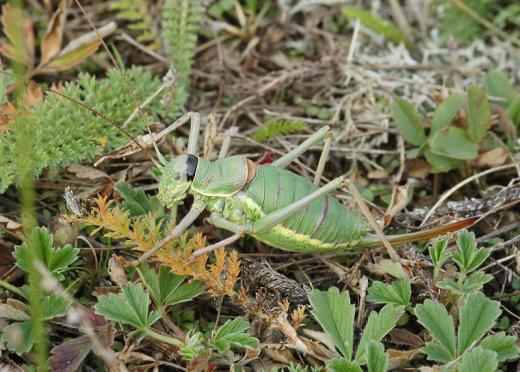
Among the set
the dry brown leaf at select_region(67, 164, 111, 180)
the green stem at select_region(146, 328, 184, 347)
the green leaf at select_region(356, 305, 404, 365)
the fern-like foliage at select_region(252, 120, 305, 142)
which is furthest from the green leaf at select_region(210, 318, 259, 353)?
the fern-like foliage at select_region(252, 120, 305, 142)

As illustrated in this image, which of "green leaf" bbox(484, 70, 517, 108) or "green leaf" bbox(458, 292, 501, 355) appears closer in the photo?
"green leaf" bbox(458, 292, 501, 355)

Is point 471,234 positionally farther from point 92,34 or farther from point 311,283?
point 92,34

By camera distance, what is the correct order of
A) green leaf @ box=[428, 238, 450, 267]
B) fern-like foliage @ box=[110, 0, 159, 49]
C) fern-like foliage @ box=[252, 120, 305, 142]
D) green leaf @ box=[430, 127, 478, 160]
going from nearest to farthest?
Result: green leaf @ box=[428, 238, 450, 267]
green leaf @ box=[430, 127, 478, 160]
fern-like foliage @ box=[252, 120, 305, 142]
fern-like foliage @ box=[110, 0, 159, 49]

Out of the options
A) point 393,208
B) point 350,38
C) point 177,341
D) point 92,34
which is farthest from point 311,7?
point 177,341

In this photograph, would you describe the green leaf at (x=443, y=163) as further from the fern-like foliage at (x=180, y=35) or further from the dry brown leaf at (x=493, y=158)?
the fern-like foliage at (x=180, y=35)

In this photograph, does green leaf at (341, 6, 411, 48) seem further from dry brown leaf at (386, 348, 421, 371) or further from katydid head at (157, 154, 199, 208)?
dry brown leaf at (386, 348, 421, 371)

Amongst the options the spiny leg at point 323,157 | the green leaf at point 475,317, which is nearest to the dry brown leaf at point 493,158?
the spiny leg at point 323,157
